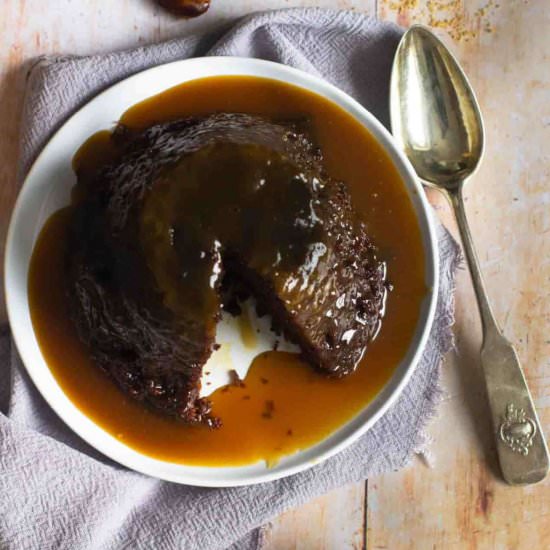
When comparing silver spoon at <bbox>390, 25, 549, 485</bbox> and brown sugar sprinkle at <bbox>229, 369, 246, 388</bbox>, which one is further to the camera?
silver spoon at <bbox>390, 25, 549, 485</bbox>

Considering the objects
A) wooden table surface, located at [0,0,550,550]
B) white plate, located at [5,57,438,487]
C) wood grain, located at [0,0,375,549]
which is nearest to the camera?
white plate, located at [5,57,438,487]

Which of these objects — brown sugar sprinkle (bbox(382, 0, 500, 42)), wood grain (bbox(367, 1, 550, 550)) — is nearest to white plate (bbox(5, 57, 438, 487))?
wood grain (bbox(367, 1, 550, 550))

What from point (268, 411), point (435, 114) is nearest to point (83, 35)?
point (435, 114)

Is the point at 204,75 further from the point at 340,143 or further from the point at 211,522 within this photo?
the point at 211,522

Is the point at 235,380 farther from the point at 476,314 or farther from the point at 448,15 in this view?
the point at 448,15

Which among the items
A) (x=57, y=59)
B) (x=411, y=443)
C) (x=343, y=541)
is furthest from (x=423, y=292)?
(x=57, y=59)

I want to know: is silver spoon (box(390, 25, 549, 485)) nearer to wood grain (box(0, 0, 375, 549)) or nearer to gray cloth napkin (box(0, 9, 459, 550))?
gray cloth napkin (box(0, 9, 459, 550))

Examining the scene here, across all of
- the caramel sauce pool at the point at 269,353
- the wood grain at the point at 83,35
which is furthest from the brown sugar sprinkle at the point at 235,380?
the wood grain at the point at 83,35

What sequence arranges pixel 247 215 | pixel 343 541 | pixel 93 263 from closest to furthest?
1. pixel 247 215
2. pixel 93 263
3. pixel 343 541
